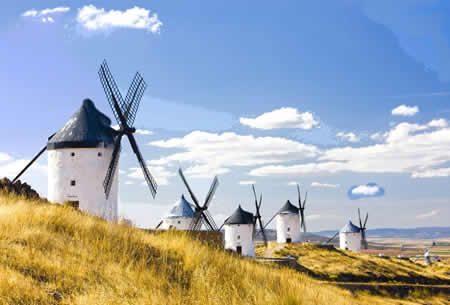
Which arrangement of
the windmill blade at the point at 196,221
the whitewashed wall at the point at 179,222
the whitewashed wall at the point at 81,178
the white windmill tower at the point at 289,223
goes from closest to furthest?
the whitewashed wall at the point at 81,178
the windmill blade at the point at 196,221
the whitewashed wall at the point at 179,222
the white windmill tower at the point at 289,223

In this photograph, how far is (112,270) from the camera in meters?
7.56

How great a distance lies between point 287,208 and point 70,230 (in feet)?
129

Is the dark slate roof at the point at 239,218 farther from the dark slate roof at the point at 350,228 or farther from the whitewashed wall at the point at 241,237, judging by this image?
the dark slate roof at the point at 350,228

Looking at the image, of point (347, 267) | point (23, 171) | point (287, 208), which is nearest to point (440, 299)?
point (347, 267)

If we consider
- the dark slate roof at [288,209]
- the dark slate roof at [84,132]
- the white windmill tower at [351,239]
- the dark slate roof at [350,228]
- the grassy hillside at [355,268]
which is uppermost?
the dark slate roof at [84,132]

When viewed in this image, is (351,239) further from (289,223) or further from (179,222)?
(179,222)

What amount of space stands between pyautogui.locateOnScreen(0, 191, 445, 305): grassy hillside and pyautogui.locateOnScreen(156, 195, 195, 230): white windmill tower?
2624cm

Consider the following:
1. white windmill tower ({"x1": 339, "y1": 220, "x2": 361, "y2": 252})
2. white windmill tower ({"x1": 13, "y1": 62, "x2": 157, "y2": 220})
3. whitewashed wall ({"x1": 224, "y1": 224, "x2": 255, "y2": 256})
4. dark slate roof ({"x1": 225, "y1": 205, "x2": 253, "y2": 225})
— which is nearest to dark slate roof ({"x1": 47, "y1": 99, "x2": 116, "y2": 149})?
white windmill tower ({"x1": 13, "y1": 62, "x2": 157, "y2": 220})

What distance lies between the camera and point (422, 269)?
149 ft

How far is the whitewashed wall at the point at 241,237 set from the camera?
38.2m

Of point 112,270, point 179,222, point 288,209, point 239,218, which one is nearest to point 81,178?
point 112,270

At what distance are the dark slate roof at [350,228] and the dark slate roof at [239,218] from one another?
60.3 ft

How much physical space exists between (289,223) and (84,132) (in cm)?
3113

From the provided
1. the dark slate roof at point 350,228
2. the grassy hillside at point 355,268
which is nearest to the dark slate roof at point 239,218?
the grassy hillside at point 355,268
